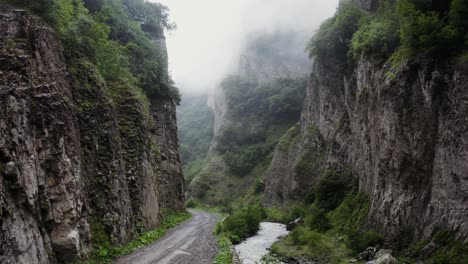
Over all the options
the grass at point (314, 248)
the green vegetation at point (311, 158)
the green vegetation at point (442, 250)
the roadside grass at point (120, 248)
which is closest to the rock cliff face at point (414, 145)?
the green vegetation at point (442, 250)

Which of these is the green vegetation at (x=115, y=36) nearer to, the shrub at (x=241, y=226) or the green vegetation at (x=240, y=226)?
the green vegetation at (x=240, y=226)

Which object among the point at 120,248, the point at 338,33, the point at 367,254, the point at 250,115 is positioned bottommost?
the point at 367,254

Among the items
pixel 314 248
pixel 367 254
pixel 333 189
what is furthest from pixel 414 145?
pixel 333 189

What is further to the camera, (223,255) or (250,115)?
(250,115)

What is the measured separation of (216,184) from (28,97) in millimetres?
68565

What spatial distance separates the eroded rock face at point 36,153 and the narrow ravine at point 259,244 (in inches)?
454

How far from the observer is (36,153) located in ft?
53.1

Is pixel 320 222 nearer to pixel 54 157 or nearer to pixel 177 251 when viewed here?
pixel 177 251

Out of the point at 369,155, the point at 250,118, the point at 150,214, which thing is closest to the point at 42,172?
the point at 150,214

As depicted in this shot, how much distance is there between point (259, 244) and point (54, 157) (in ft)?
63.8

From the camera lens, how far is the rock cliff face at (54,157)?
45.6 ft

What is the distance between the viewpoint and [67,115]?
1900 cm

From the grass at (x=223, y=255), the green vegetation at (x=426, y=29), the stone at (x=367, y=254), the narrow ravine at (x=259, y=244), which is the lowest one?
the narrow ravine at (x=259, y=244)

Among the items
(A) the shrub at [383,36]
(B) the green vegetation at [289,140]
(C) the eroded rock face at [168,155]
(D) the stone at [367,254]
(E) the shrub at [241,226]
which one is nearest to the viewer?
(D) the stone at [367,254]
